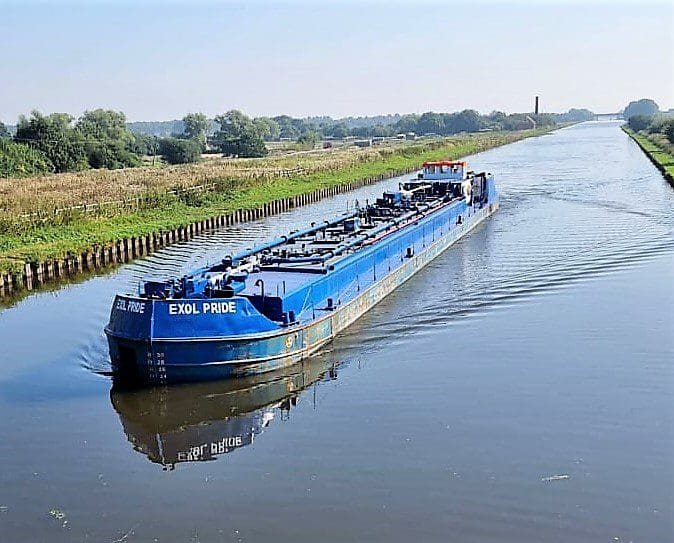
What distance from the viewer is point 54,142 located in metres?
54.3

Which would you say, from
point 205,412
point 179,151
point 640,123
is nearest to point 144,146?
point 179,151

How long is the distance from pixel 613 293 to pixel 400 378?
762cm

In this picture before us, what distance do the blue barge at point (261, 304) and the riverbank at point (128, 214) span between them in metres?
7.36

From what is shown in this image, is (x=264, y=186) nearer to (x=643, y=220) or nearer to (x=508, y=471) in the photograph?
(x=643, y=220)

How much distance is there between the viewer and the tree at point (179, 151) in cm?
6806

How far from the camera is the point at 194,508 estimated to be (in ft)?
30.5

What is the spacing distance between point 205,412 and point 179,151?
191ft

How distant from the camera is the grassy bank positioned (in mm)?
25109

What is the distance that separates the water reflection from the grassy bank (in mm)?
10889

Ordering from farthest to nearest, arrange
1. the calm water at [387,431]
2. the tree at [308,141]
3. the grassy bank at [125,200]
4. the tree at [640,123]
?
1. the tree at [640,123]
2. the tree at [308,141]
3. the grassy bank at [125,200]
4. the calm water at [387,431]

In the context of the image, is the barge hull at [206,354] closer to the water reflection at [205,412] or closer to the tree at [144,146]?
the water reflection at [205,412]

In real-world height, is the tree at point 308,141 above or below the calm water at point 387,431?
above

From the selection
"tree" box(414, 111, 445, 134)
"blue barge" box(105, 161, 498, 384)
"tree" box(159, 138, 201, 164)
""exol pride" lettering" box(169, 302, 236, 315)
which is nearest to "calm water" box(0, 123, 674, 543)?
"blue barge" box(105, 161, 498, 384)

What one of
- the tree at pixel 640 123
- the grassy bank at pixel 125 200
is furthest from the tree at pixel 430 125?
the grassy bank at pixel 125 200
